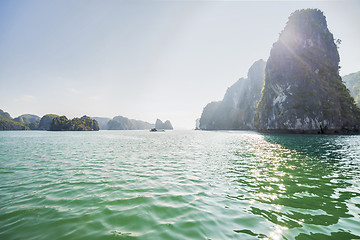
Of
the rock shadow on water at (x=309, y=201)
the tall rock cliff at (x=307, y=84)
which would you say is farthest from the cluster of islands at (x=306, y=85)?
the rock shadow on water at (x=309, y=201)

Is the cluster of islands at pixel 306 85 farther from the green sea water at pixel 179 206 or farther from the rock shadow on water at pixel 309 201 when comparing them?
the green sea water at pixel 179 206

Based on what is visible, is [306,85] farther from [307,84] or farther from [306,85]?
[307,84]

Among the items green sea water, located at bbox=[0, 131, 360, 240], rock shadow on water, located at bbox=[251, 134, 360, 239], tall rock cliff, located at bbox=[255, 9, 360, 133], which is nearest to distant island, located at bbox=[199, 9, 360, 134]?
tall rock cliff, located at bbox=[255, 9, 360, 133]

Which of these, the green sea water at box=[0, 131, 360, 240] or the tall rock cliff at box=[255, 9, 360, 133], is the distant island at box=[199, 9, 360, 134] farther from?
the green sea water at box=[0, 131, 360, 240]

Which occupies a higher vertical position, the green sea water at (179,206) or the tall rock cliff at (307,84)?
the tall rock cliff at (307,84)

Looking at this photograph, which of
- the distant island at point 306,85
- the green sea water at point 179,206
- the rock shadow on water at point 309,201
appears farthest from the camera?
the distant island at point 306,85

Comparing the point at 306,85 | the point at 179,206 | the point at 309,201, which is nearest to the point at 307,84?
the point at 306,85

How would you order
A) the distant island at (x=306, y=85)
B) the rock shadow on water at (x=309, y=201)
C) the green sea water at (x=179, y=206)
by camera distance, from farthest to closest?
the distant island at (x=306, y=85), the rock shadow on water at (x=309, y=201), the green sea water at (x=179, y=206)

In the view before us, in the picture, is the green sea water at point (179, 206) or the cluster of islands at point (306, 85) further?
the cluster of islands at point (306, 85)

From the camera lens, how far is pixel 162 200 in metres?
6.67

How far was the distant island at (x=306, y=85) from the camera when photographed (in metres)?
67.3

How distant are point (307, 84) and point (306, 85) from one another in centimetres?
57

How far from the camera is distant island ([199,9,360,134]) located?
221 feet

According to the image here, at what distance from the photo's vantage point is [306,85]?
2911 inches
